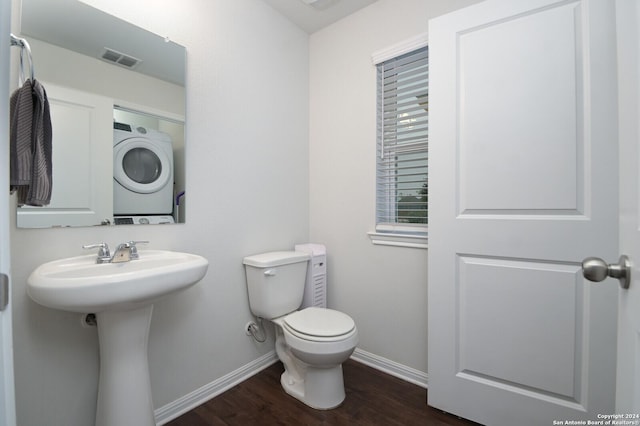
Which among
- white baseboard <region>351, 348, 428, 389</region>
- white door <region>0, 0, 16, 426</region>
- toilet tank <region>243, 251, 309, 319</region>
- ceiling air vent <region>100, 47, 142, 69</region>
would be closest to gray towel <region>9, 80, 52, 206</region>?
ceiling air vent <region>100, 47, 142, 69</region>

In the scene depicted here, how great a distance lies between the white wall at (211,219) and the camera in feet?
3.73

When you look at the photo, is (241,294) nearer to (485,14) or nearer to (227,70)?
(227,70)

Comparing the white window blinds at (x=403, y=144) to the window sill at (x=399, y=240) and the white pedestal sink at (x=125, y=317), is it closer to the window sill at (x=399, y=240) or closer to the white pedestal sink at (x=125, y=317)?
the window sill at (x=399, y=240)

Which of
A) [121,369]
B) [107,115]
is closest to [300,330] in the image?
[121,369]

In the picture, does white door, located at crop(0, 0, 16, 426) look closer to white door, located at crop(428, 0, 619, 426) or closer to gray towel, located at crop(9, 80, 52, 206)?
gray towel, located at crop(9, 80, 52, 206)

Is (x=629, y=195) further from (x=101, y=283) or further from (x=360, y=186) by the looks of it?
(x=360, y=186)

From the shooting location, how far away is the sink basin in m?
0.88

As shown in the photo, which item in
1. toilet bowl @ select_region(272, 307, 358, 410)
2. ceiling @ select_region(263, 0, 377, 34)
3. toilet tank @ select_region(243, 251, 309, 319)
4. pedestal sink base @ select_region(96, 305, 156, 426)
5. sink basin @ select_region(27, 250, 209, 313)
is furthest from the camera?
ceiling @ select_region(263, 0, 377, 34)

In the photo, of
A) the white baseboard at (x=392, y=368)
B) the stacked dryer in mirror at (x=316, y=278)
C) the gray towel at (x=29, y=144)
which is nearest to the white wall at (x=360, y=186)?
the white baseboard at (x=392, y=368)

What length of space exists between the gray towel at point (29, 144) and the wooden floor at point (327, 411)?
4.07ft

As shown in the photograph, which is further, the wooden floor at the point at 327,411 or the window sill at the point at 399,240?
the window sill at the point at 399,240

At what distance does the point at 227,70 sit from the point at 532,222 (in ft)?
5.89

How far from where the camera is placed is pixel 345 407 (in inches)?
60.9

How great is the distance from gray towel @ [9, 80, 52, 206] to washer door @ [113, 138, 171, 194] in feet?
1.12
